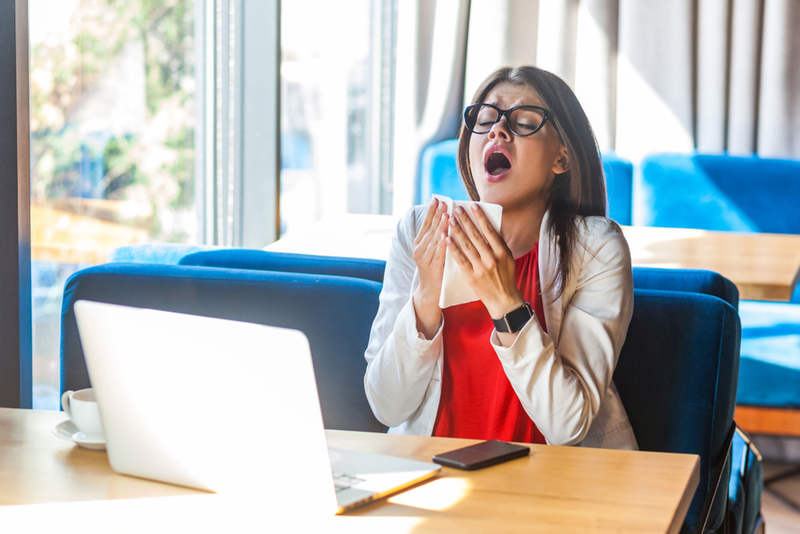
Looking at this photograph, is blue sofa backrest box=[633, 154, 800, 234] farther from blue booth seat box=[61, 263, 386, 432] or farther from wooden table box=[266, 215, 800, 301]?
blue booth seat box=[61, 263, 386, 432]

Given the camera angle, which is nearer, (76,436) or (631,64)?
(76,436)

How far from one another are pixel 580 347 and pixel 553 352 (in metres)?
0.08

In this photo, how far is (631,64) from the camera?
3.60 meters

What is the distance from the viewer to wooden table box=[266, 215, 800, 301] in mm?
1894

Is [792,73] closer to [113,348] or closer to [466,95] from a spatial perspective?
[466,95]

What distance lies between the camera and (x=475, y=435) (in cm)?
124

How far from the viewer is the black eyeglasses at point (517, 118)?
50.0 inches

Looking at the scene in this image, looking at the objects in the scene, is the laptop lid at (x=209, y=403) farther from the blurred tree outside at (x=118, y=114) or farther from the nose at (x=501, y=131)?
the blurred tree outside at (x=118, y=114)

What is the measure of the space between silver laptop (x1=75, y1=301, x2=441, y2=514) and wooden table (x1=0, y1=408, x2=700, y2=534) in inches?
0.8

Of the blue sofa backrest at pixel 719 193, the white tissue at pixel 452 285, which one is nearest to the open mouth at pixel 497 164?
the white tissue at pixel 452 285

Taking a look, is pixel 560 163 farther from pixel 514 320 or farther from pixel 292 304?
pixel 292 304

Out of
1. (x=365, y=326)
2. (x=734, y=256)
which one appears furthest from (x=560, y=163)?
(x=734, y=256)

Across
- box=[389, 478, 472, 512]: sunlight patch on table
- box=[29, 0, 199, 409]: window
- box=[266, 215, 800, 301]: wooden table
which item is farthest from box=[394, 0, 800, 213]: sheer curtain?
box=[389, 478, 472, 512]: sunlight patch on table

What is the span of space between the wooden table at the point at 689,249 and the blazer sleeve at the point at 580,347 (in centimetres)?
79
